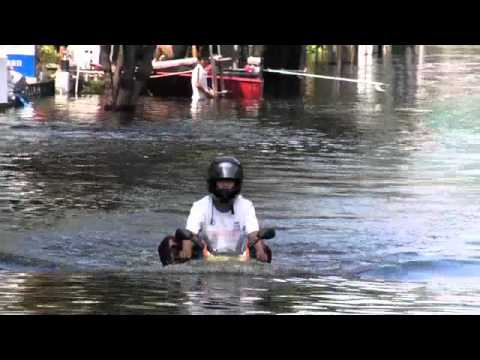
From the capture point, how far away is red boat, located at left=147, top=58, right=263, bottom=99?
4994 centimetres

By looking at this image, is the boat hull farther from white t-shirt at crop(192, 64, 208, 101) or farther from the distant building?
the distant building

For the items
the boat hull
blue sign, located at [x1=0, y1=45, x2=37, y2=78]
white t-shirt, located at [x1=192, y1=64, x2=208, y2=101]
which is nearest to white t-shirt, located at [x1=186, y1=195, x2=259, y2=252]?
blue sign, located at [x1=0, y1=45, x2=37, y2=78]

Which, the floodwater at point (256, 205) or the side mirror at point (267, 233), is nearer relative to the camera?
the floodwater at point (256, 205)

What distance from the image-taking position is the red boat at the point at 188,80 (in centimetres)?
4994

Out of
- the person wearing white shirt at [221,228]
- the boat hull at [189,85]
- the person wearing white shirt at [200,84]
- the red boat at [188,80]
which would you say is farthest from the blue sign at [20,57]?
the person wearing white shirt at [221,228]

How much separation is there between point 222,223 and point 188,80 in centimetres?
3687

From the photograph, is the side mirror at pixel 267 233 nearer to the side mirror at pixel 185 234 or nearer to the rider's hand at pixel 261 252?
the rider's hand at pixel 261 252

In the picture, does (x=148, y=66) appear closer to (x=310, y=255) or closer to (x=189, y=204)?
(x=189, y=204)

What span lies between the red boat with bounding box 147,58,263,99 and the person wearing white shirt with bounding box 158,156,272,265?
3577 centimetres

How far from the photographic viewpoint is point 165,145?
105 feet

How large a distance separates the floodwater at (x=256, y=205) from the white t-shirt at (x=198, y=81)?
78.6 inches

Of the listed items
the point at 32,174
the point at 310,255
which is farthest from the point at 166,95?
the point at 310,255

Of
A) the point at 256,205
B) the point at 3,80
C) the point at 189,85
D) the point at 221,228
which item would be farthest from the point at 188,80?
the point at 221,228
